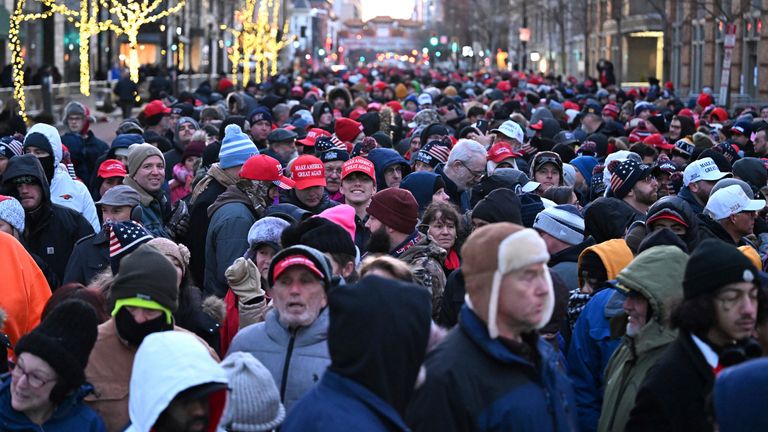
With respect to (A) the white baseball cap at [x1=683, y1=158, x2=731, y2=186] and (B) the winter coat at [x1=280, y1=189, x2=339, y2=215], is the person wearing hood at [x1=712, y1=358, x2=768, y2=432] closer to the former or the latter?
(B) the winter coat at [x1=280, y1=189, x2=339, y2=215]

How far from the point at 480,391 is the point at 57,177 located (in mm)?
7251

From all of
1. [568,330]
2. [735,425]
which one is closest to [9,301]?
[568,330]

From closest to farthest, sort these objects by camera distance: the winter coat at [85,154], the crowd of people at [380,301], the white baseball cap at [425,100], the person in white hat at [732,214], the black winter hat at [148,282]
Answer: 1. the crowd of people at [380,301]
2. the black winter hat at [148,282]
3. the person in white hat at [732,214]
4. the winter coat at [85,154]
5. the white baseball cap at [425,100]

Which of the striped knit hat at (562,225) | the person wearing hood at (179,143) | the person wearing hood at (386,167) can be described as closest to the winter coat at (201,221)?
the person wearing hood at (386,167)

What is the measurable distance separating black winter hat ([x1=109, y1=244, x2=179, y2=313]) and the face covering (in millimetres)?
67

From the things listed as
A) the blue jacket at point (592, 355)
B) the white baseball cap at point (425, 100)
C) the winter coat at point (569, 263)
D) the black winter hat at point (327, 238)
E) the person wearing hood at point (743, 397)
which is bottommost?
the blue jacket at point (592, 355)

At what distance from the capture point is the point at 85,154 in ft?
52.6

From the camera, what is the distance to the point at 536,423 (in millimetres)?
4520

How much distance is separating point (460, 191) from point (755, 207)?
2928 mm

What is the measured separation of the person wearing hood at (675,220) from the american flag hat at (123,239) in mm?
2965

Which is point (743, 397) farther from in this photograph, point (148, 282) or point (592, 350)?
point (148, 282)

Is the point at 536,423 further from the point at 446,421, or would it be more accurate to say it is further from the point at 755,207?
the point at 755,207

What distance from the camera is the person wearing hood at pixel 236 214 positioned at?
935 cm

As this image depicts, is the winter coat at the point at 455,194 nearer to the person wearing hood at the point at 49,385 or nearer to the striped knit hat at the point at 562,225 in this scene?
the striped knit hat at the point at 562,225
